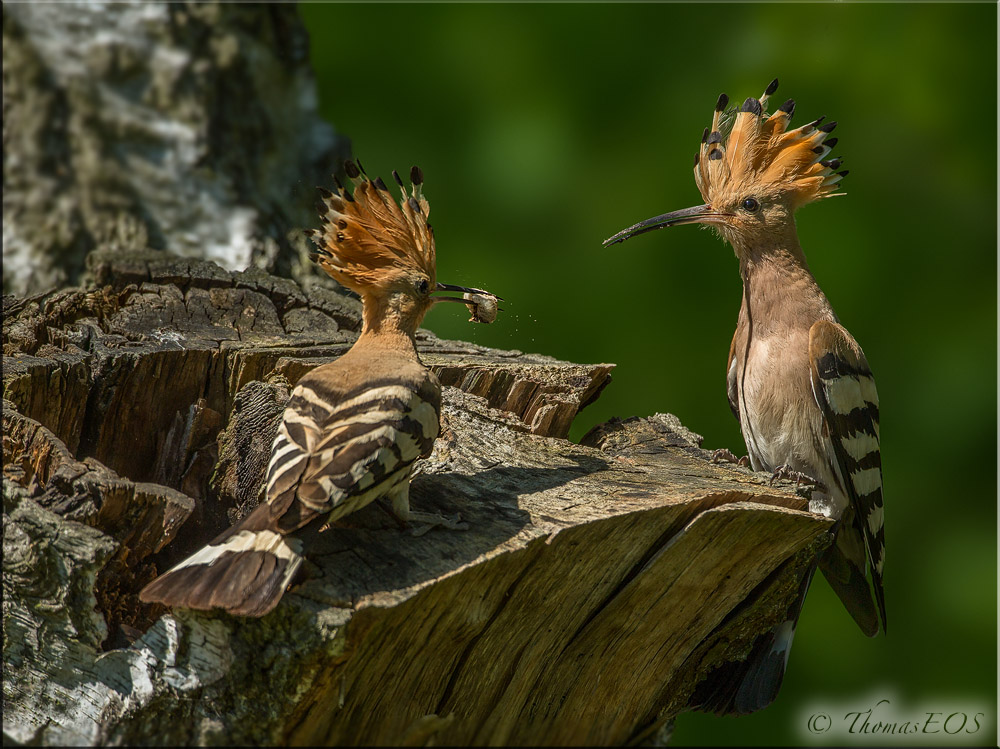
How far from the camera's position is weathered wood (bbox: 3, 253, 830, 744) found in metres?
1.85

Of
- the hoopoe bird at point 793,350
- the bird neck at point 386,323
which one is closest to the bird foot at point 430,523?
the bird neck at point 386,323

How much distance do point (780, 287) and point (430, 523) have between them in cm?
176

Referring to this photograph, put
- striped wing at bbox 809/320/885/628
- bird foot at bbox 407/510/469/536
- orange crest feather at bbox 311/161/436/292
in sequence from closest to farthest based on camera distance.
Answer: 1. bird foot at bbox 407/510/469/536
2. orange crest feather at bbox 311/161/436/292
3. striped wing at bbox 809/320/885/628

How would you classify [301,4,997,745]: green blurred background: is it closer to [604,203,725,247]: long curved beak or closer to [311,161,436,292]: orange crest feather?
[604,203,725,247]: long curved beak

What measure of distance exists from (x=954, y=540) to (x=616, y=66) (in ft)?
9.83

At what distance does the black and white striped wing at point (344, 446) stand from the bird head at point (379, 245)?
0.41 meters

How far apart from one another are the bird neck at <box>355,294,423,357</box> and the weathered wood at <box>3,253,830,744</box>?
0.96ft

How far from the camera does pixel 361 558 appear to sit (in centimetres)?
195

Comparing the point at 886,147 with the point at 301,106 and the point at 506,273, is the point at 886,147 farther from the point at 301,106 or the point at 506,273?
the point at 301,106

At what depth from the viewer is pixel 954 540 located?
14.9ft

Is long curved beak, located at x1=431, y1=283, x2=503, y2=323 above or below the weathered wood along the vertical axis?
above

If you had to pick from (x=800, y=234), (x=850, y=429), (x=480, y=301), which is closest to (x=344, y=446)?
(x=480, y=301)

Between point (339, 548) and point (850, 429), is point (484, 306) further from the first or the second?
point (850, 429)

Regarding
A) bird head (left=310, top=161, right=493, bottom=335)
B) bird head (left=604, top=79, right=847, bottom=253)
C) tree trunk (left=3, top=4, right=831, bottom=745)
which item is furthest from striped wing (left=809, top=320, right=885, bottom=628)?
bird head (left=310, top=161, right=493, bottom=335)
